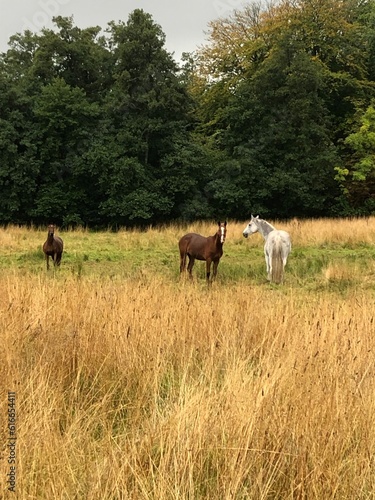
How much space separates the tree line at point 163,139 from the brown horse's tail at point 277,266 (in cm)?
1584

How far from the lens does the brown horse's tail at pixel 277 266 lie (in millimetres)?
8766

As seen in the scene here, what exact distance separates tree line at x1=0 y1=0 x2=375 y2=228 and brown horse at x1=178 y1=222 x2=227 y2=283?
1466 centimetres


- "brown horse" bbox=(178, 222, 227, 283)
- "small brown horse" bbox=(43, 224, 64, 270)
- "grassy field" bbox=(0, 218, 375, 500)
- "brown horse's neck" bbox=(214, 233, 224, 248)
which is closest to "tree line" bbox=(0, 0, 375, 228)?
"small brown horse" bbox=(43, 224, 64, 270)

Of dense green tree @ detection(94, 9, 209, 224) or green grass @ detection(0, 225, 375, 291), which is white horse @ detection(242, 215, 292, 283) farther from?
dense green tree @ detection(94, 9, 209, 224)

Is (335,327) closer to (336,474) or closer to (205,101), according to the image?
(336,474)

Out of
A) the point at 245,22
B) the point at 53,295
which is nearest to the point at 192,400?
the point at 53,295

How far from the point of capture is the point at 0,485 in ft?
5.89

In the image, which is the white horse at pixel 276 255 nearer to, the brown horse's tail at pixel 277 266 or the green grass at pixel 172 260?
the brown horse's tail at pixel 277 266

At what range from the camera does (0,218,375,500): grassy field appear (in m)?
1.85

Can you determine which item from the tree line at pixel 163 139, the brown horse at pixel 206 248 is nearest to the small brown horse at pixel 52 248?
the brown horse at pixel 206 248

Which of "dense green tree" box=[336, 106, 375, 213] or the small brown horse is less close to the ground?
"dense green tree" box=[336, 106, 375, 213]

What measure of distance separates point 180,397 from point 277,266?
266 inches

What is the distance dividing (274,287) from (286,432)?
6.26 meters

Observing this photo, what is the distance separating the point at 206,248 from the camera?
29.3ft
